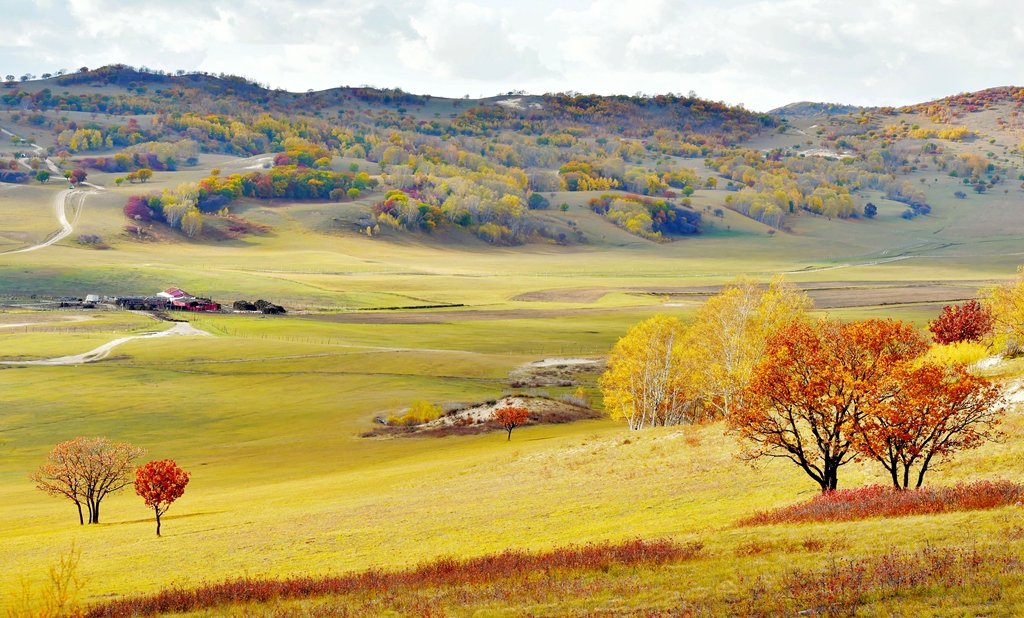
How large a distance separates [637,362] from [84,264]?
121 meters

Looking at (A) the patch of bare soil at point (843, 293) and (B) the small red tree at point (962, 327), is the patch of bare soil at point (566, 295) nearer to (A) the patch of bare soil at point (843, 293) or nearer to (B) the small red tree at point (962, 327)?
(A) the patch of bare soil at point (843, 293)

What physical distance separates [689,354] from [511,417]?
15.4 meters

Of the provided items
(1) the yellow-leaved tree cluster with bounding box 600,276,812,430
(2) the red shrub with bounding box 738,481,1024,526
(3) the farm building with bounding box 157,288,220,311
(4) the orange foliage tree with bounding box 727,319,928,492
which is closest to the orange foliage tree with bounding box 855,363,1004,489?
(4) the orange foliage tree with bounding box 727,319,928,492

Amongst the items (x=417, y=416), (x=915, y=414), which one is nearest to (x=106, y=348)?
(x=417, y=416)

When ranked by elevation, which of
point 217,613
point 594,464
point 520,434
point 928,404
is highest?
point 928,404

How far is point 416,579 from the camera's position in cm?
2153

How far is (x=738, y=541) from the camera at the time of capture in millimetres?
21609

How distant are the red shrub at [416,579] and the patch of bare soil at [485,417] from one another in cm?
4425

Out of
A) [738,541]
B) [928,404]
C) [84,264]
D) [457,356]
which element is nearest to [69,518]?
[738,541]

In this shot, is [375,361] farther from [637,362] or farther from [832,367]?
[832,367]

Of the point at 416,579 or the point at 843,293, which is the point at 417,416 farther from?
the point at 843,293

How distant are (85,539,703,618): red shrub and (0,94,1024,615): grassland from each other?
1.63 m

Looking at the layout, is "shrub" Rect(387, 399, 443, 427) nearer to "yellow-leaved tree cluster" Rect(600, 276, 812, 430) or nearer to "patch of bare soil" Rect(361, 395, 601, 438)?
"patch of bare soil" Rect(361, 395, 601, 438)

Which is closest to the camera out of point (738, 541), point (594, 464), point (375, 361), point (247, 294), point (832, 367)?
point (738, 541)
